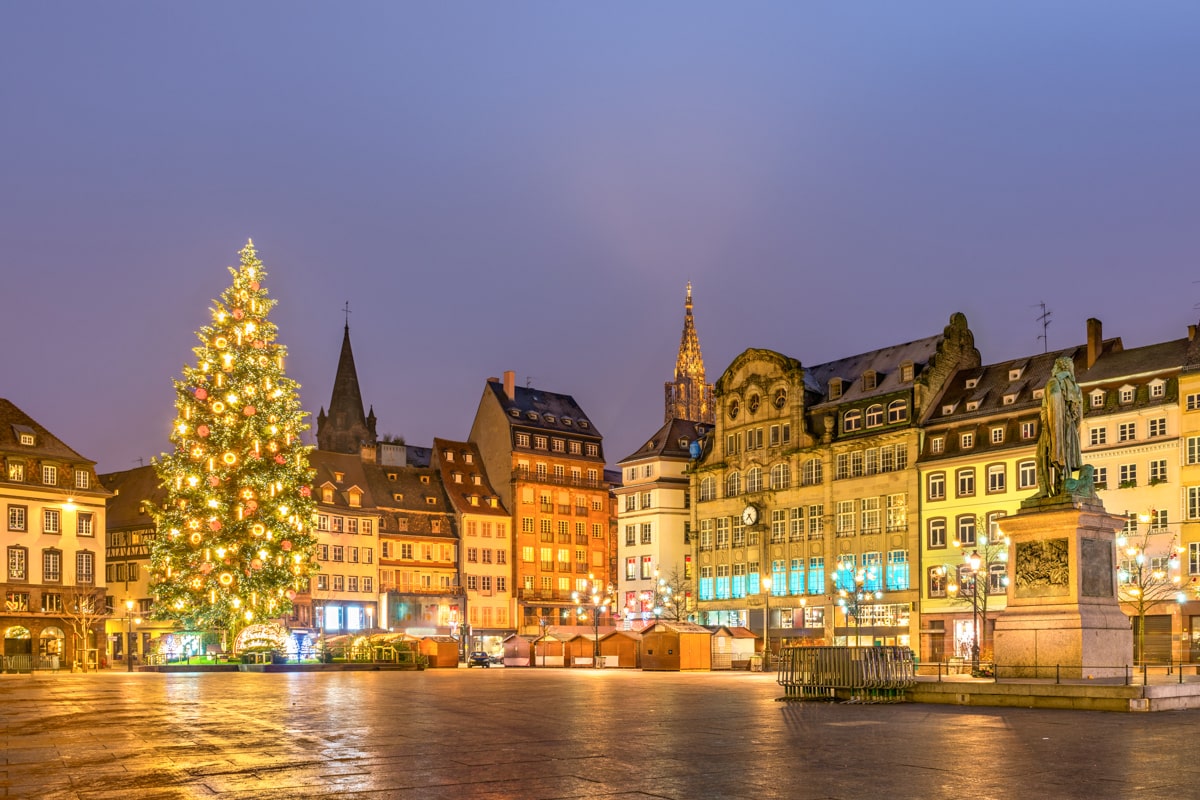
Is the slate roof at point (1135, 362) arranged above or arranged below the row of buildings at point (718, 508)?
above

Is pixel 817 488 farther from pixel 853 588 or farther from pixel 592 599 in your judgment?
pixel 592 599

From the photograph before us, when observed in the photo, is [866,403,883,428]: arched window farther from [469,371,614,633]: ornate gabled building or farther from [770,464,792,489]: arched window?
[469,371,614,633]: ornate gabled building

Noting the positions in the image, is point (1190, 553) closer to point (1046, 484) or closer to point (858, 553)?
point (858, 553)

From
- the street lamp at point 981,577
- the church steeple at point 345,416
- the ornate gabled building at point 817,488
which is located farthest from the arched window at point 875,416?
the church steeple at point 345,416

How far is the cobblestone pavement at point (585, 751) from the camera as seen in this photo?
13.9m

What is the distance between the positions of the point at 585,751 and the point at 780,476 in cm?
6647

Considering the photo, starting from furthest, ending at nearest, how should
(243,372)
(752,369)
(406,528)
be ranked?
(406,528)
(752,369)
(243,372)

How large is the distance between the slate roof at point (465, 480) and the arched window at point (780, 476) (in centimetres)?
2893

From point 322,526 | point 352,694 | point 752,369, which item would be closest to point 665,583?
point 752,369

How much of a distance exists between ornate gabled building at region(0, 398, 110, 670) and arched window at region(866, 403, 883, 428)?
46532mm

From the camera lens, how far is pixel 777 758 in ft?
54.7

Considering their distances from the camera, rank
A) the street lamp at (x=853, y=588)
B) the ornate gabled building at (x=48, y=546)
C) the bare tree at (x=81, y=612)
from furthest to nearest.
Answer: the bare tree at (x=81, y=612)
the ornate gabled building at (x=48, y=546)
the street lamp at (x=853, y=588)

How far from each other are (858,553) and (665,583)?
1933cm

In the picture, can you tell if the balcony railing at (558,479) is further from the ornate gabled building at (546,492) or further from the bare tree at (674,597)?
the bare tree at (674,597)
